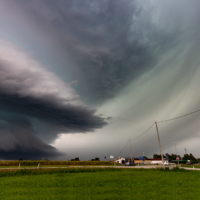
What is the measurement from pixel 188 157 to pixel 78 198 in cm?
17984

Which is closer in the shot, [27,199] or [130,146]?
[27,199]

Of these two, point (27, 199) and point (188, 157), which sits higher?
point (188, 157)

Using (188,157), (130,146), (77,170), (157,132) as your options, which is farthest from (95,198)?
(188,157)

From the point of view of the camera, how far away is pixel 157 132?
43781 mm

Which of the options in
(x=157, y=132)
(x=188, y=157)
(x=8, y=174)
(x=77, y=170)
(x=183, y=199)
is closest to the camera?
(x=183, y=199)

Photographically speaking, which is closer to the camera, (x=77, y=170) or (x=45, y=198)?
(x=45, y=198)

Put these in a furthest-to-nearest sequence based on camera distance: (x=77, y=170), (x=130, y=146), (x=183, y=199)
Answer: (x=130, y=146) < (x=77, y=170) < (x=183, y=199)

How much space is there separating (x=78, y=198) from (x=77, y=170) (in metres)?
22.7

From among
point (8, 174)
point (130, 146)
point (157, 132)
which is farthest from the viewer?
point (130, 146)

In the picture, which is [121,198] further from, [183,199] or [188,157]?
[188,157]

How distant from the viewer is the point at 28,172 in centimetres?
2989

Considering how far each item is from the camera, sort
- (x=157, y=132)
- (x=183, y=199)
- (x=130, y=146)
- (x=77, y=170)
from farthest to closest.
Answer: (x=130, y=146) → (x=157, y=132) → (x=77, y=170) → (x=183, y=199)

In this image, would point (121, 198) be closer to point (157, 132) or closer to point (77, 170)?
point (77, 170)

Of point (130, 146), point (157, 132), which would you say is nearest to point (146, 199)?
point (157, 132)
